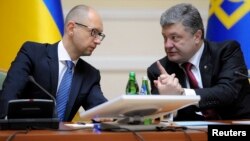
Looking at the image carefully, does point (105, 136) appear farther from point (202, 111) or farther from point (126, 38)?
point (126, 38)

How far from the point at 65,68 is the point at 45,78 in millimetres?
147

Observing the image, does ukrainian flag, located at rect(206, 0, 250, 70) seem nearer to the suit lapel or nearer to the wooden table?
the suit lapel

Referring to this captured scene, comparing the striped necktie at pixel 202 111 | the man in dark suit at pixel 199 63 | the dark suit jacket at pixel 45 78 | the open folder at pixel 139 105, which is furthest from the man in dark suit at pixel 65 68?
the open folder at pixel 139 105

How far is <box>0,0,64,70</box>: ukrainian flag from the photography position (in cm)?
331

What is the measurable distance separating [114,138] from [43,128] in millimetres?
315

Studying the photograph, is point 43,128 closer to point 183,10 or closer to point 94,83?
point 94,83

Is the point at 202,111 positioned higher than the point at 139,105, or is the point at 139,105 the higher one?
the point at 139,105

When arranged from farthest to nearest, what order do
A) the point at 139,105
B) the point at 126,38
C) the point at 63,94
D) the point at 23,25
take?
the point at 126,38 < the point at 23,25 < the point at 63,94 < the point at 139,105

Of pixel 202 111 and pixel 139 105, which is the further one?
pixel 202 111

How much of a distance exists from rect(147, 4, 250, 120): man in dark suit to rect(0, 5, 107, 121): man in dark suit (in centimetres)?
42

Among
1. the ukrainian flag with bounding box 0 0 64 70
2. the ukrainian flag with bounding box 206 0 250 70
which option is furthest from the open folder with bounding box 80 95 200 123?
the ukrainian flag with bounding box 206 0 250 70

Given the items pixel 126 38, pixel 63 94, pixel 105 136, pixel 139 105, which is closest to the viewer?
pixel 105 136

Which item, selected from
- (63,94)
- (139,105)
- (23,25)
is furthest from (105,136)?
(23,25)

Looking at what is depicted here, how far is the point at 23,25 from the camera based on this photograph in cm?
337
